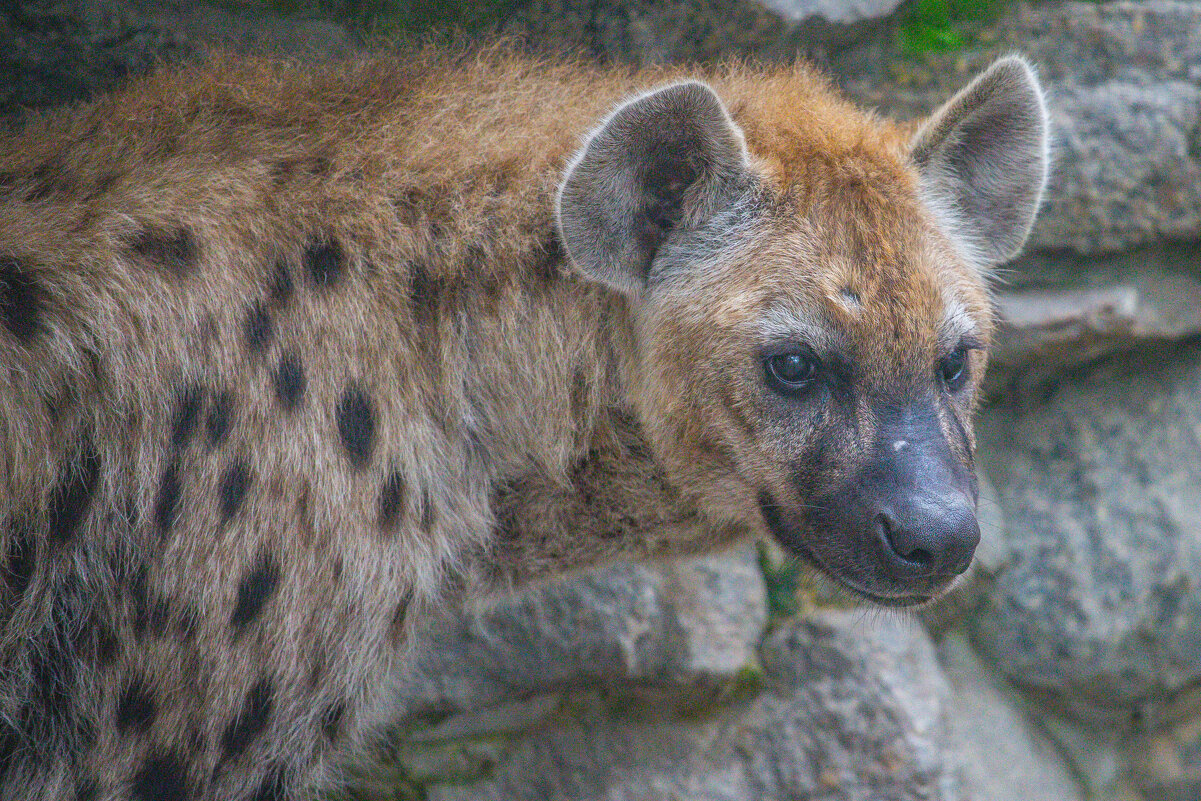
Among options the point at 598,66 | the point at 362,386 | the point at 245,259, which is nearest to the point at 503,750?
the point at 362,386

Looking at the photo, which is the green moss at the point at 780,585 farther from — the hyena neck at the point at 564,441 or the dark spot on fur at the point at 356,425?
the dark spot on fur at the point at 356,425

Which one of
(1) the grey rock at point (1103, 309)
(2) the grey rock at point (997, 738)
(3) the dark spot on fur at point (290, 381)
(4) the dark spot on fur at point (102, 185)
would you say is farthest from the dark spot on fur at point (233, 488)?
(2) the grey rock at point (997, 738)

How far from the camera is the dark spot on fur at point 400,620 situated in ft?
6.15

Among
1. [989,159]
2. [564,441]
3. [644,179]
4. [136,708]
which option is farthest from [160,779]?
[989,159]

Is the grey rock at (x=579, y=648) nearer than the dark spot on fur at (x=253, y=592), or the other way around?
the dark spot on fur at (x=253, y=592)

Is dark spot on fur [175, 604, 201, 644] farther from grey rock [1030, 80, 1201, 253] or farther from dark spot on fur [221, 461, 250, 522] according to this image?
grey rock [1030, 80, 1201, 253]

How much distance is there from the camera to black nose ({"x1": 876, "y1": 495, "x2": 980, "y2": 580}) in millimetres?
1619

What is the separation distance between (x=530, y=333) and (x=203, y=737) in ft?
2.68

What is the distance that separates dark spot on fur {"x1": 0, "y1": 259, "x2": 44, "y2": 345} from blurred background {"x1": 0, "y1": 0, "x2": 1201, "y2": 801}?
81 cm

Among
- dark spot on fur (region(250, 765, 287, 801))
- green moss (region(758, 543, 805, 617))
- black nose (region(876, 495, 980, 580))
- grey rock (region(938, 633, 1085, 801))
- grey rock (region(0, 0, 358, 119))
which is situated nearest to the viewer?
black nose (region(876, 495, 980, 580))

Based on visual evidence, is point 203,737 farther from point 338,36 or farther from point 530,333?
point 338,36

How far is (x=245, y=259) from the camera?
179 centimetres

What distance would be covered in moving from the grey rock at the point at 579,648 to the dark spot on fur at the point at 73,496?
38.9 inches

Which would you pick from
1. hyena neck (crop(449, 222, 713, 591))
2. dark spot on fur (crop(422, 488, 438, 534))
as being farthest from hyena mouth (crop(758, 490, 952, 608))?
dark spot on fur (crop(422, 488, 438, 534))
